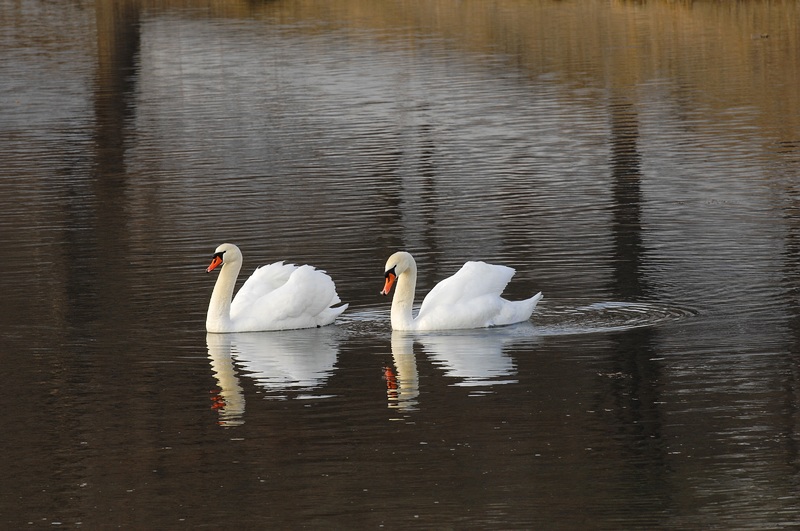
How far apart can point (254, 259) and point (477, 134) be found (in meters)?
12.5

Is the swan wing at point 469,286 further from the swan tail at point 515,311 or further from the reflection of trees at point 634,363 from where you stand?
the reflection of trees at point 634,363

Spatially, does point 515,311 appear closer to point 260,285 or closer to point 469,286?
point 469,286

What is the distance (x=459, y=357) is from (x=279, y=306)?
238cm

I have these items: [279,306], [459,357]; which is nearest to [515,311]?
[459,357]

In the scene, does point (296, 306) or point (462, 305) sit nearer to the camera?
point (462, 305)

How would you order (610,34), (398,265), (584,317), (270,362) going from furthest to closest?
(610,34) < (398,265) < (584,317) < (270,362)

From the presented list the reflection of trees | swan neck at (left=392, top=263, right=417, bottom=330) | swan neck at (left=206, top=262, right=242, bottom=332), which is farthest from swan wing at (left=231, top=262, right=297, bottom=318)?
the reflection of trees

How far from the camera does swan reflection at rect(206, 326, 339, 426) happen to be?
1336cm

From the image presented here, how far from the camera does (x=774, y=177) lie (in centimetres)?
2556

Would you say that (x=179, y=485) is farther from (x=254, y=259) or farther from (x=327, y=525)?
(x=254, y=259)

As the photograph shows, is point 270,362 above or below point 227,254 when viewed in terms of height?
below

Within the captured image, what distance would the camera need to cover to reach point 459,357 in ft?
47.6

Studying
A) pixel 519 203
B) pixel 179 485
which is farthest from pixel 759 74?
pixel 179 485

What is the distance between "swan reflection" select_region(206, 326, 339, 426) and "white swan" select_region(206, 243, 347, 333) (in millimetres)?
93
